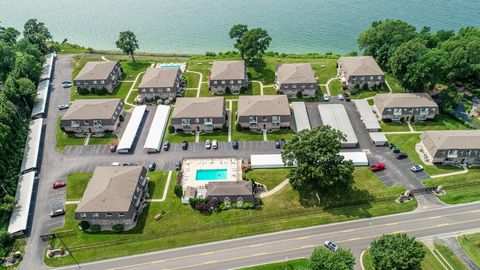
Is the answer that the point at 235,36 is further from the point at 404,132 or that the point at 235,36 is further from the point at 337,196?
the point at 337,196

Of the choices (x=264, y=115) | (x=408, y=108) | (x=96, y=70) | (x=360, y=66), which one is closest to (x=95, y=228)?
(x=264, y=115)

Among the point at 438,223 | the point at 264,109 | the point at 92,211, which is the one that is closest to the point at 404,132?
the point at 438,223

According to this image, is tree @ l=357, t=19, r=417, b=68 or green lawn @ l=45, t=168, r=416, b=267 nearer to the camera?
green lawn @ l=45, t=168, r=416, b=267

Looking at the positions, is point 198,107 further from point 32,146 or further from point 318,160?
point 32,146

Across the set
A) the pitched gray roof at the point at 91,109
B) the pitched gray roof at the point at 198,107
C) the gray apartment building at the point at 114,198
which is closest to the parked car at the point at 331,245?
the gray apartment building at the point at 114,198

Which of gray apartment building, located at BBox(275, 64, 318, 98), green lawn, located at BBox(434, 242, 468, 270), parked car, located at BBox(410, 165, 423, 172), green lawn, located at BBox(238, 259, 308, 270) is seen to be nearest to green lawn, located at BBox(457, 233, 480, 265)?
green lawn, located at BBox(434, 242, 468, 270)

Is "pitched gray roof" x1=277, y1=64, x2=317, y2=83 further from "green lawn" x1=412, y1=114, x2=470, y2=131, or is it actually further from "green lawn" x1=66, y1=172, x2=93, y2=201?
"green lawn" x1=66, y1=172, x2=93, y2=201
